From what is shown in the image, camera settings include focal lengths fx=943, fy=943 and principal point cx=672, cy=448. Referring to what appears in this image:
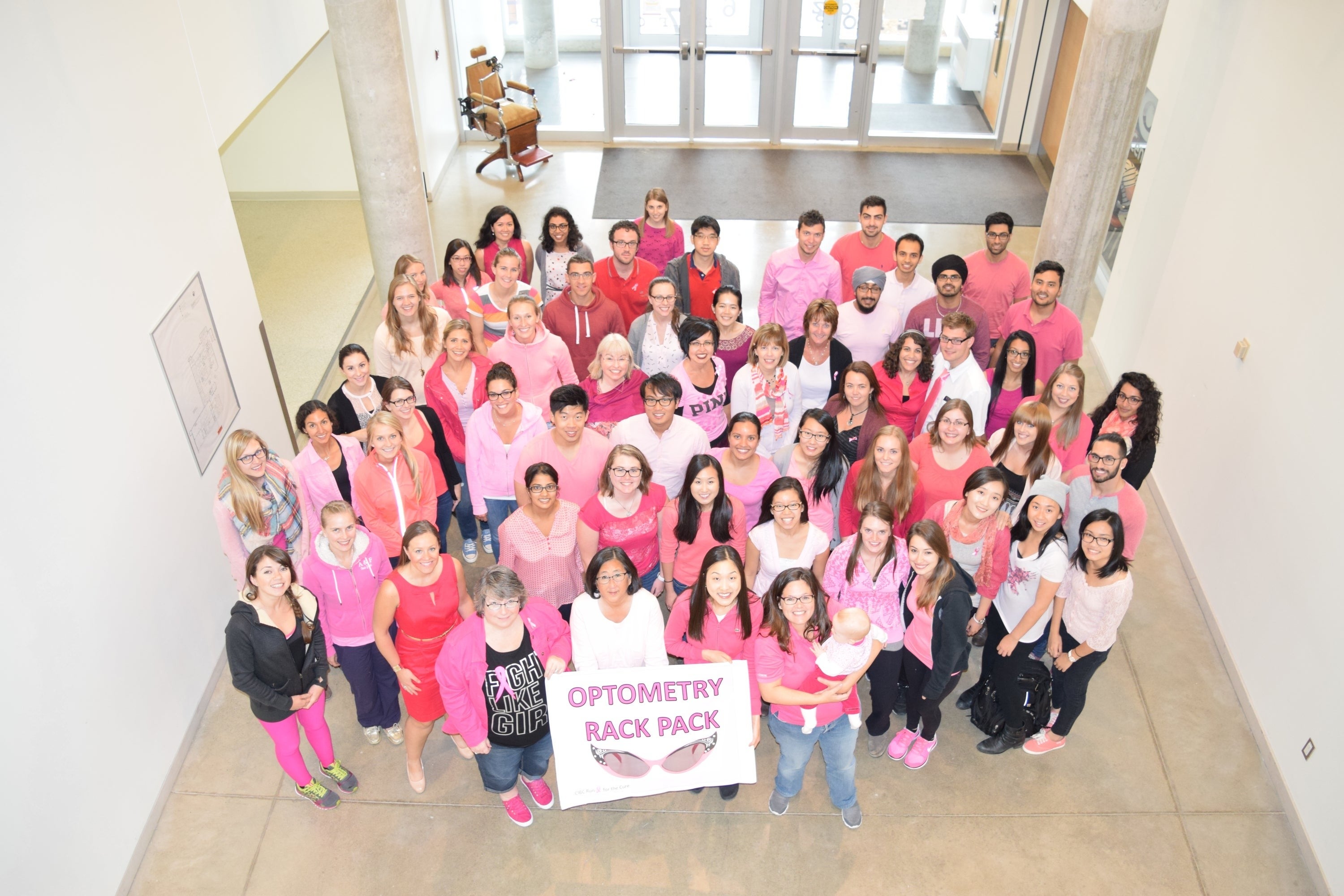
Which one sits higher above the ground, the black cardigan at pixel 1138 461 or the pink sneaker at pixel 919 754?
the black cardigan at pixel 1138 461

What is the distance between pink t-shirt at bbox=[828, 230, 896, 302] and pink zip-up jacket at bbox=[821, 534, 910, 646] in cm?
301

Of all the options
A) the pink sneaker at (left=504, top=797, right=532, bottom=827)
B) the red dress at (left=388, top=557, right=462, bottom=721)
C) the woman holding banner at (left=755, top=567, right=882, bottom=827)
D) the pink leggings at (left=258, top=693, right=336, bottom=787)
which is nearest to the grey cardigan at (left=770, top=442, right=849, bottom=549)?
the woman holding banner at (left=755, top=567, right=882, bottom=827)

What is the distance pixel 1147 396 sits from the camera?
5.29 metres

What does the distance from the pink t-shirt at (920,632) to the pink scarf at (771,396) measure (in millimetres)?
1464

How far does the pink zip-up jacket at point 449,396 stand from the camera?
582 cm

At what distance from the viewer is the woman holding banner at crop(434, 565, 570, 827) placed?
4109 mm

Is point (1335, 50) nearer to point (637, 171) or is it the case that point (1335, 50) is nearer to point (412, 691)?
point (412, 691)

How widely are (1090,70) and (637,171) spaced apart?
621 cm

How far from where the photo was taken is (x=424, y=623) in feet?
14.6

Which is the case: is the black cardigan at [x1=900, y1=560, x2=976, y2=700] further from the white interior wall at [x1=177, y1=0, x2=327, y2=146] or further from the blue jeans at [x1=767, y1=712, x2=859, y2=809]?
the white interior wall at [x1=177, y1=0, x2=327, y2=146]

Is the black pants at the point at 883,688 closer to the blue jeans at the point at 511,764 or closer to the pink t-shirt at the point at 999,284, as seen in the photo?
the blue jeans at the point at 511,764

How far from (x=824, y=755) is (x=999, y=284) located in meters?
3.85

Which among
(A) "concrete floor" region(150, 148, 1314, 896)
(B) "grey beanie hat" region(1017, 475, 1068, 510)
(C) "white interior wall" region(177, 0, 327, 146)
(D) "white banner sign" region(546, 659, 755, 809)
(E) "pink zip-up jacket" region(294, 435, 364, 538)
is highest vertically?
(C) "white interior wall" region(177, 0, 327, 146)

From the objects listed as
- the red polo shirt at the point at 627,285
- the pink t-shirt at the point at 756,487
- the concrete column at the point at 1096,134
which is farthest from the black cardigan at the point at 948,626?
the concrete column at the point at 1096,134
